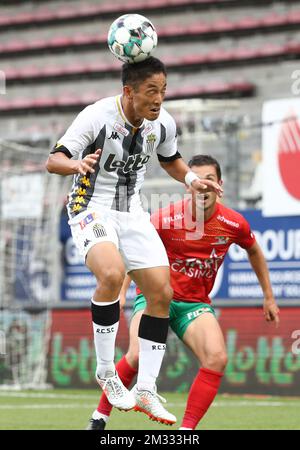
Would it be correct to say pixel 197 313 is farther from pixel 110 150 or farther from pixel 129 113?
pixel 129 113

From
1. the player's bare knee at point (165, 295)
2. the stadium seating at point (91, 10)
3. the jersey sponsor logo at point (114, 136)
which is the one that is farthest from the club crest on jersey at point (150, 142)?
the stadium seating at point (91, 10)

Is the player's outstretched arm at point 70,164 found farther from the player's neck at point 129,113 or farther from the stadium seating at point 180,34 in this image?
the stadium seating at point 180,34

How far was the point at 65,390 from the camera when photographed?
1362 cm

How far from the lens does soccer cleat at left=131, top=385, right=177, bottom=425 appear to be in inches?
265

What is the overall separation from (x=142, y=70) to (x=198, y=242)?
167 cm

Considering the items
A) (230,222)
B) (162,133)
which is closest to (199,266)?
(230,222)

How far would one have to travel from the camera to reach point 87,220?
6.88 meters

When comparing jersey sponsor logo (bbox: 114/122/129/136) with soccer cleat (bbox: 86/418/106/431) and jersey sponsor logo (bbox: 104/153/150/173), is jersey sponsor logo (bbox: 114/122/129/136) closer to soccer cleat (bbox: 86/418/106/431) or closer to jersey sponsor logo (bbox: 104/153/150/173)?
jersey sponsor logo (bbox: 104/153/150/173)

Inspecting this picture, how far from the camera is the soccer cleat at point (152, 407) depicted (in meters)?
6.72

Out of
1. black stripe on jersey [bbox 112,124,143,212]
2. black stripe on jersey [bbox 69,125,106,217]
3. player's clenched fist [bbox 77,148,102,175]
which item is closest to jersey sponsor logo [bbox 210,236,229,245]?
black stripe on jersey [bbox 112,124,143,212]

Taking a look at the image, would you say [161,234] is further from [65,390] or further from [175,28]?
[175,28]

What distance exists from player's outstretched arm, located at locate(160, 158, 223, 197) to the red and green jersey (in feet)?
1.84

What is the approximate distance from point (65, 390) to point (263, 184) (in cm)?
364

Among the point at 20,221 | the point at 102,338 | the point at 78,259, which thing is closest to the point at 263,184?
the point at 78,259
